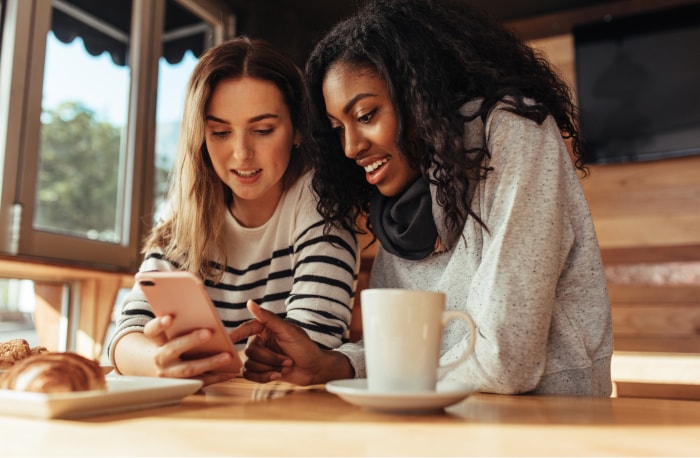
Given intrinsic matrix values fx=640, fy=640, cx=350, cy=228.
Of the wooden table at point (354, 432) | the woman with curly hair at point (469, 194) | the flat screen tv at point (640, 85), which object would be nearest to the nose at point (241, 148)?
the woman with curly hair at point (469, 194)

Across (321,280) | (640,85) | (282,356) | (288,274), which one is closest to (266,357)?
(282,356)

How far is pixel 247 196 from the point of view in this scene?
4.13 ft

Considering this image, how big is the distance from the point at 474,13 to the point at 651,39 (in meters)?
2.38

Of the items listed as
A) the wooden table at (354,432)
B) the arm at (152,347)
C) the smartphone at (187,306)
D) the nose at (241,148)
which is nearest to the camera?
the wooden table at (354,432)

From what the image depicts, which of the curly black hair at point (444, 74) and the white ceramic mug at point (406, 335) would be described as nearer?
the white ceramic mug at point (406, 335)

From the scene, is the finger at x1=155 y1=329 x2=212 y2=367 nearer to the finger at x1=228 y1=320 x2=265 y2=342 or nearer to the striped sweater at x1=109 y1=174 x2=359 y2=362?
the finger at x1=228 y1=320 x2=265 y2=342

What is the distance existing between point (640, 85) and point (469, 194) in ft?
8.36

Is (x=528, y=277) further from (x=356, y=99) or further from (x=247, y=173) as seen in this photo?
(x=247, y=173)

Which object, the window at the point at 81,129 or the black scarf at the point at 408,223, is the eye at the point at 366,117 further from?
the window at the point at 81,129

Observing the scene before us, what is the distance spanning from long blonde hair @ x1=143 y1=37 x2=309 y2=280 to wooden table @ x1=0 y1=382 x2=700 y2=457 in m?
0.66

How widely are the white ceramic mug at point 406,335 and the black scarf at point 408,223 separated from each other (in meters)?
0.45

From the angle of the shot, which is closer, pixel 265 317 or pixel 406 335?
pixel 406 335

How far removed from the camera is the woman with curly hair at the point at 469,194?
81cm

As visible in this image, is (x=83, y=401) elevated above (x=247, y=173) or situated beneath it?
situated beneath
